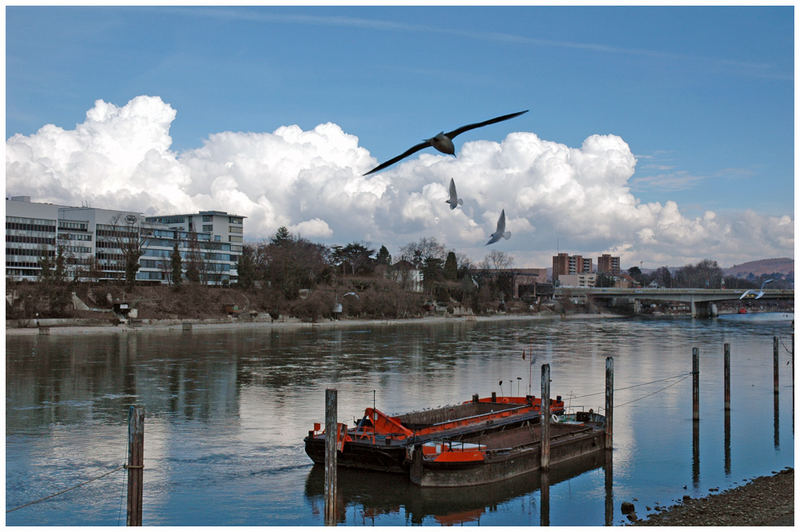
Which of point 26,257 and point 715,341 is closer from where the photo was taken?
point 715,341

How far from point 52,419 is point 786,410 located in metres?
30.4

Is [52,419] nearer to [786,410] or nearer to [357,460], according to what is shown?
[357,460]

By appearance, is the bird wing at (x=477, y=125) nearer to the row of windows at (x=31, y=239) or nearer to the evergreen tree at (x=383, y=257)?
the row of windows at (x=31, y=239)

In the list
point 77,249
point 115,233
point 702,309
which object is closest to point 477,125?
point 77,249

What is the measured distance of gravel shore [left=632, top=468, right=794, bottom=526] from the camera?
17156 mm

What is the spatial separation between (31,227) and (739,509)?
11841 centimetres

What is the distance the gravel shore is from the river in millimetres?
881

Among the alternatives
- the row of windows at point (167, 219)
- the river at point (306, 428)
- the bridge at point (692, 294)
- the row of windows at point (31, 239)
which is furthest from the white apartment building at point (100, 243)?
the bridge at point (692, 294)

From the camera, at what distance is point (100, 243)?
128 meters

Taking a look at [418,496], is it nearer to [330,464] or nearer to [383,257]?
[330,464]

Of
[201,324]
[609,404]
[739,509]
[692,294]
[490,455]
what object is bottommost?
[201,324]

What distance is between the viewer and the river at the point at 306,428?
1980 cm

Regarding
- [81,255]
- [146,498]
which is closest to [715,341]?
[146,498]

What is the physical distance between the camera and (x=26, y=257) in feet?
383
